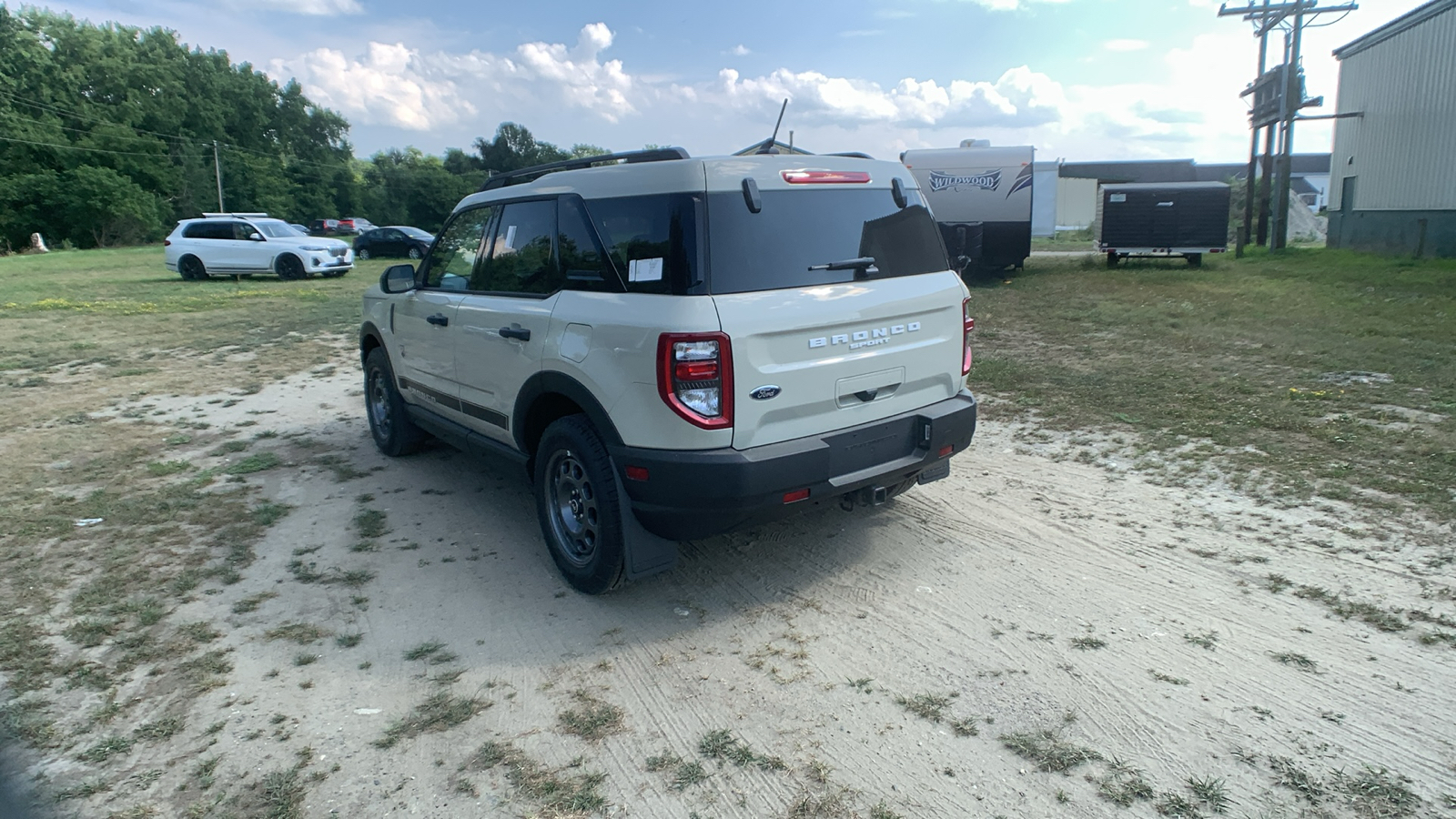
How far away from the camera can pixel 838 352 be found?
405 centimetres

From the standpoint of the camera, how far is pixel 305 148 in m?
77.0

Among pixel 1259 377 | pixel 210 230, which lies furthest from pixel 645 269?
pixel 210 230

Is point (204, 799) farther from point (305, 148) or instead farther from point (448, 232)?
point (305, 148)

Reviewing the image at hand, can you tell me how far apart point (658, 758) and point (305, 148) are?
3371 inches

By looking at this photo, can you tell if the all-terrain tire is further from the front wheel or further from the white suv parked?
the white suv parked

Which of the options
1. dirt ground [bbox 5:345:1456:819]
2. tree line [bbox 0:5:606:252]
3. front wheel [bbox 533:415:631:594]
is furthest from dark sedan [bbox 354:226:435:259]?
front wheel [bbox 533:415:631:594]

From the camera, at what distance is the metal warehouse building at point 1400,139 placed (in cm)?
2050

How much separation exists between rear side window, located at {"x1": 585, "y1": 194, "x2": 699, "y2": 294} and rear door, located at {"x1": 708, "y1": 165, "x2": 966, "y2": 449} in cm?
10

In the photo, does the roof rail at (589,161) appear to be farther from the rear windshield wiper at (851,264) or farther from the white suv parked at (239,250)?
the white suv parked at (239,250)

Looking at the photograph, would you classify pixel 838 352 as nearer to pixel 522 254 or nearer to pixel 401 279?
pixel 522 254

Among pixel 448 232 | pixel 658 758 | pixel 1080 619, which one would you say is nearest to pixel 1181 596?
pixel 1080 619

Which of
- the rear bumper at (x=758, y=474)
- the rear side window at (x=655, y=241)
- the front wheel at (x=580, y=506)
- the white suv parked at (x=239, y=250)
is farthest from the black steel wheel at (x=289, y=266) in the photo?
the rear bumper at (x=758, y=474)

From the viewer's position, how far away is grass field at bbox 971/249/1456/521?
581 cm

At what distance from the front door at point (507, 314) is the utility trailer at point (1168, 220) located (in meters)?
20.6
